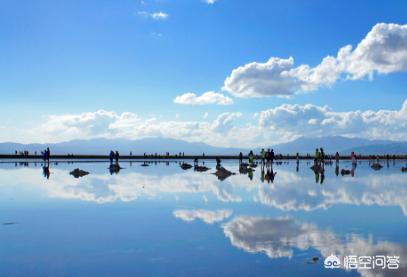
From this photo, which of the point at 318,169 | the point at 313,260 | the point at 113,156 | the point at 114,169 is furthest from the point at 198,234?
the point at 113,156

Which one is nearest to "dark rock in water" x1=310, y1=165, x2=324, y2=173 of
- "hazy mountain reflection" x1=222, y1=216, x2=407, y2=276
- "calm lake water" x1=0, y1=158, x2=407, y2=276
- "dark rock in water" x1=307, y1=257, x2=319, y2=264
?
"calm lake water" x1=0, y1=158, x2=407, y2=276

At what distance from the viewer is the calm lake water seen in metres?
10.8

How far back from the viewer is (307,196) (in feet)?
84.9

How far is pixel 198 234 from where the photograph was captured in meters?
14.6

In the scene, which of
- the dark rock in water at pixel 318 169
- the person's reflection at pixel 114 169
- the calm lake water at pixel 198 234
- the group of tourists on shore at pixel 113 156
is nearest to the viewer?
the calm lake water at pixel 198 234

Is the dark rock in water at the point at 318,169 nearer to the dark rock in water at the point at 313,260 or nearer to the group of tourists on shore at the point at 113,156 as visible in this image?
the group of tourists on shore at the point at 113,156

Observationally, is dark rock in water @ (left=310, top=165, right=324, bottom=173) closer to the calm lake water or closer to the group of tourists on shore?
the calm lake water

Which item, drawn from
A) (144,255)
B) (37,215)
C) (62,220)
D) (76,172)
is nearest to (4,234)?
(62,220)

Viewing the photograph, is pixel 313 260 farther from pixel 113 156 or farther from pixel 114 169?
pixel 113 156

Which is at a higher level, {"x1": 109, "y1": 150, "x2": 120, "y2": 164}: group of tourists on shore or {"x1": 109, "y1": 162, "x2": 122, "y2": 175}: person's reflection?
{"x1": 109, "y1": 150, "x2": 120, "y2": 164}: group of tourists on shore

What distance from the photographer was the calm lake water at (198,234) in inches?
426

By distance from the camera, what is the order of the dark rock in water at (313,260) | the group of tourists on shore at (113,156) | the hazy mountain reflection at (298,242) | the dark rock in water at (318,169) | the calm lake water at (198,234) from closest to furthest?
1. the calm lake water at (198,234)
2. the dark rock in water at (313,260)
3. the hazy mountain reflection at (298,242)
4. the dark rock in water at (318,169)
5. the group of tourists on shore at (113,156)

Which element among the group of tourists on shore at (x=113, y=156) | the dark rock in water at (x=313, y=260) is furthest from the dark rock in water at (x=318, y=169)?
the dark rock in water at (x=313, y=260)

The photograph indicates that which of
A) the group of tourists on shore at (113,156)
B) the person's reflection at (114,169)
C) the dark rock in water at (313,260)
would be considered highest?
the group of tourists on shore at (113,156)
